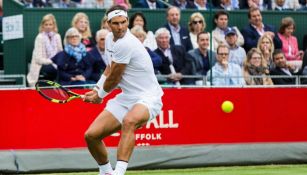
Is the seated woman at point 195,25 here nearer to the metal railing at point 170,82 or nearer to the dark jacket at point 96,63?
the metal railing at point 170,82

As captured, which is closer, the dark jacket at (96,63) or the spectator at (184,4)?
the dark jacket at (96,63)

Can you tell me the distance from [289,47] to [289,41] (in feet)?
0.39

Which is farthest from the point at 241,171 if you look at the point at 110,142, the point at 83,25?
the point at 83,25

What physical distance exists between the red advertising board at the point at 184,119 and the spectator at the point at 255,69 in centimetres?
31

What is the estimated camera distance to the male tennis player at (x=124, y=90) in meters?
8.88

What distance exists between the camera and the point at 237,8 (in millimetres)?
16000

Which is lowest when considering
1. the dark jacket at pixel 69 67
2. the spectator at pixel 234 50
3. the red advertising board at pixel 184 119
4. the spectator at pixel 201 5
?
the red advertising board at pixel 184 119

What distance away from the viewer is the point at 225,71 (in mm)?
13820

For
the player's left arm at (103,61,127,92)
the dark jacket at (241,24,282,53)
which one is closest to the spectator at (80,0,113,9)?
the dark jacket at (241,24,282,53)

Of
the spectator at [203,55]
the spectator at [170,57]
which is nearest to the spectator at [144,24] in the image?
the spectator at [170,57]

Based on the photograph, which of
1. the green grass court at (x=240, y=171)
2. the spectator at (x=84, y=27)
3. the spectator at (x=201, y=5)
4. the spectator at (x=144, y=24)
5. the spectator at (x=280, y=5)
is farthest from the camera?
the spectator at (x=280, y=5)

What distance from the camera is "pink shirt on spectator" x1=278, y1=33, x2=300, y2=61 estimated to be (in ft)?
50.0

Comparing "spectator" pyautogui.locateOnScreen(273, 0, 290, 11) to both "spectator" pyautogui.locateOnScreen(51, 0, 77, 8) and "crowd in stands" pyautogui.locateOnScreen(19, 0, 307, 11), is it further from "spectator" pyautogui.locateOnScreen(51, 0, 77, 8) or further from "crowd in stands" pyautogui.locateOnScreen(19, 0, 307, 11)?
"spectator" pyautogui.locateOnScreen(51, 0, 77, 8)

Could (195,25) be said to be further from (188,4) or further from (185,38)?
(188,4)
